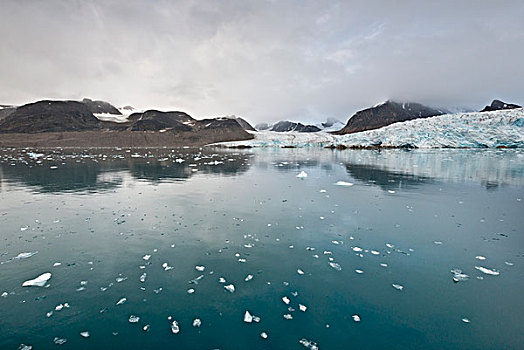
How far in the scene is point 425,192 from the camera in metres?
10.5

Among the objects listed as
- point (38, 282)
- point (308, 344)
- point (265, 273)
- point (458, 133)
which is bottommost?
point (308, 344)

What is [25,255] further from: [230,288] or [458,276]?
[458,276]

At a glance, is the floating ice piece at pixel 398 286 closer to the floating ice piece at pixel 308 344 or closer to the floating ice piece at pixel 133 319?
the floating ice piece at pixel 308 344

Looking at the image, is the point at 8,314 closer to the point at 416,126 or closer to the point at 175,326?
the point at 175,326

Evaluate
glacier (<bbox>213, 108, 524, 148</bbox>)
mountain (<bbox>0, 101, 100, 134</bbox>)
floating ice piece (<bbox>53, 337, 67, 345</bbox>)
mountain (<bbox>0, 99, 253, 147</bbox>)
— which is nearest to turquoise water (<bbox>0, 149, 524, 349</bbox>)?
floating ice piece (<bbox>53, 337, 67, 345</bbox>)

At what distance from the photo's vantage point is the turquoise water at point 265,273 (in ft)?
10.1

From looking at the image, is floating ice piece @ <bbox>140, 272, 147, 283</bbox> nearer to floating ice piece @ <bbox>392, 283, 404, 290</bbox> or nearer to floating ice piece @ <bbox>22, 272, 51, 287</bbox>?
floating ice piece @ <bbox>22, 272, 51, 287</bbox>

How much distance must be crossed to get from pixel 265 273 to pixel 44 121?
201m

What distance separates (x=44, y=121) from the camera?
15650cm

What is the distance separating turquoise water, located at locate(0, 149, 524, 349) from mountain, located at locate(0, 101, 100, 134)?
590ft

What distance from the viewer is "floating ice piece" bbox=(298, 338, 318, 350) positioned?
2902mm

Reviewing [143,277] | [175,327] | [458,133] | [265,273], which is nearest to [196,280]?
[143,277]

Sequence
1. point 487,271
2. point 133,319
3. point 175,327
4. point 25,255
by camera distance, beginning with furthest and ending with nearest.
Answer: point 25,255 → point 487,271 → point 133,319 → point 175,327

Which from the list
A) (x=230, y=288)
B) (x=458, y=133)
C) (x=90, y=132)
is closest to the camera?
(x=230, y=288)
